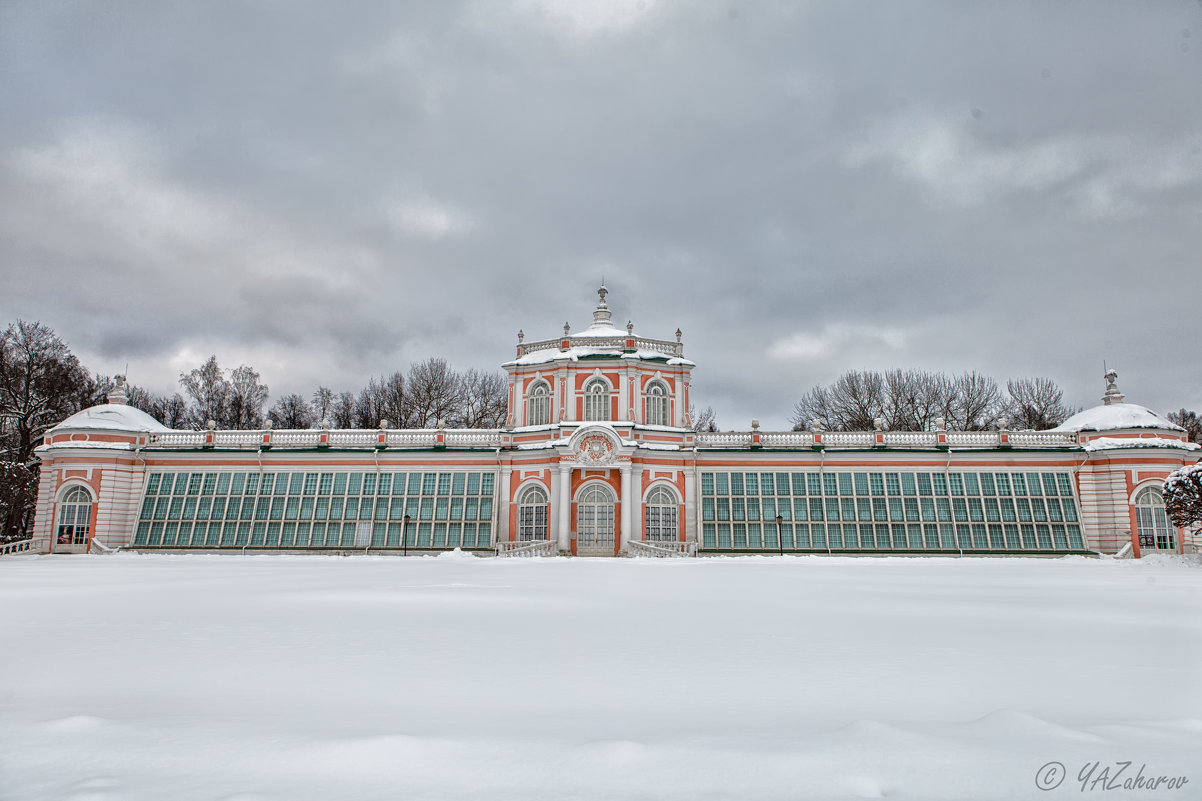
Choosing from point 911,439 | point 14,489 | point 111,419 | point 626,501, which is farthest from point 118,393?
point 911,439

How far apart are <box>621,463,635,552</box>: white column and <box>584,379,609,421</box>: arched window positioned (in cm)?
307

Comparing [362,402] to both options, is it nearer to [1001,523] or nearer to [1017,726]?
[1001,523]

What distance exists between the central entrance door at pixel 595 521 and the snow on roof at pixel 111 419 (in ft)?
75.4

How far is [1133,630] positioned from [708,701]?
20.7 ft

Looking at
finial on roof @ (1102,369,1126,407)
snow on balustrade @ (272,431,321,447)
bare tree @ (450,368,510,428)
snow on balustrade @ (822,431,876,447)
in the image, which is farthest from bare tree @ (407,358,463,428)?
finial on roof @ (1102,369,1126,407)

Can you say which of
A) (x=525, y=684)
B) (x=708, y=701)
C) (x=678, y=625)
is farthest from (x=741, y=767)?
(x=678, y=625)

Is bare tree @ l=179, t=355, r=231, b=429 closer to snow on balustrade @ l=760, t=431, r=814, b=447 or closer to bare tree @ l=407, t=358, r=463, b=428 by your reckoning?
bare tree @ l=407, t=358, r=463, b=428

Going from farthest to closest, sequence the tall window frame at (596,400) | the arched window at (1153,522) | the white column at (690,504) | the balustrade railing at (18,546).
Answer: the tall window frame at (596,400) → the balustrade railing at (18,546) → the white column at (690,504) → the arched window at (1153,522)

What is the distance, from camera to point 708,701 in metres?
5.47

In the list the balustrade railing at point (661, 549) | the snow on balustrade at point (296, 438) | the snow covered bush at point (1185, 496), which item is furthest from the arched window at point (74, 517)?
the snow covered bush at point (1185, 496)

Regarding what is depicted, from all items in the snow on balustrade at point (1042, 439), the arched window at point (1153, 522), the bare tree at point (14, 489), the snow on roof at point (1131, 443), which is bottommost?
the arched window at point (1153, 522)

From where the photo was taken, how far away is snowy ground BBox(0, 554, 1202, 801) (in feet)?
12.7

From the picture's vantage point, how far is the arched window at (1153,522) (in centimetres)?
3606

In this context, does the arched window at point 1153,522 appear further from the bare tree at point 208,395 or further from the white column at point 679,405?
the bare tree at point 208,395
